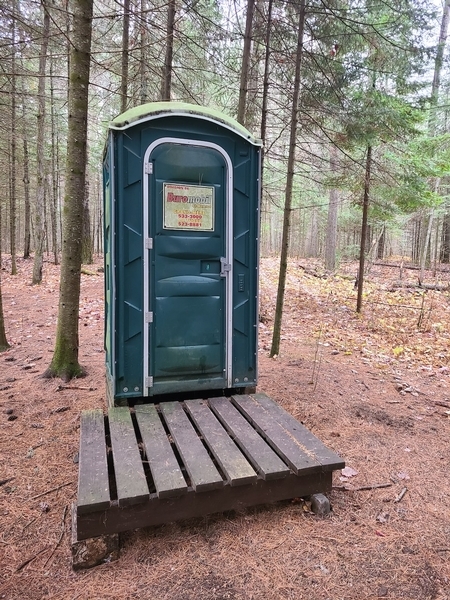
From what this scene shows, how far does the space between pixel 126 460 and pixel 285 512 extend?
3.57 ft

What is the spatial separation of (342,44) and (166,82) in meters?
3.07

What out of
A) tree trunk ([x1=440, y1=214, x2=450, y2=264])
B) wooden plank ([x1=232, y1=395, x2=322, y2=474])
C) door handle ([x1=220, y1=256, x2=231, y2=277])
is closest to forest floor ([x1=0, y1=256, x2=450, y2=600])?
wooden plank ([x1=232, y1=395, x2=322, y2=474])

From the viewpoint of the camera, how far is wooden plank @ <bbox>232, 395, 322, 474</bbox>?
2.40 metres

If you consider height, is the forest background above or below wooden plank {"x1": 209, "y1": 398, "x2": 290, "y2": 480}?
above

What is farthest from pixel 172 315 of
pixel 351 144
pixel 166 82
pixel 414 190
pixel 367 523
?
pixel 414 190

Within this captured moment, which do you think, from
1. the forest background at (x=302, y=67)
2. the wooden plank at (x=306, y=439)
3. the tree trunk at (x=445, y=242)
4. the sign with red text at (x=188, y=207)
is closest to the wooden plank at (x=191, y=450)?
the wooden plank at (x=306, y=439)

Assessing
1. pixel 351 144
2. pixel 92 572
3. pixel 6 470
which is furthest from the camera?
pixel 351 144

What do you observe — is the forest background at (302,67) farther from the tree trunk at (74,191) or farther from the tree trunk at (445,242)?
the tree trunk at (445,242)

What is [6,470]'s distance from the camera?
280 cm

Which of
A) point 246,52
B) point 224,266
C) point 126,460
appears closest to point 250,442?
point 126,460

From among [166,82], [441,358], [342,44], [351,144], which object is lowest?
[441,358]

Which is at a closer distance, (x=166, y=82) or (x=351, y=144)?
(x=166, y=82)

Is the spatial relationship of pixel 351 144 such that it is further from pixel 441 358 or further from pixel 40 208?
pixel 40 208

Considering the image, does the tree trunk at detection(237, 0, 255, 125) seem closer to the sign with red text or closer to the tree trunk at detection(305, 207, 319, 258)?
the sign with red text
